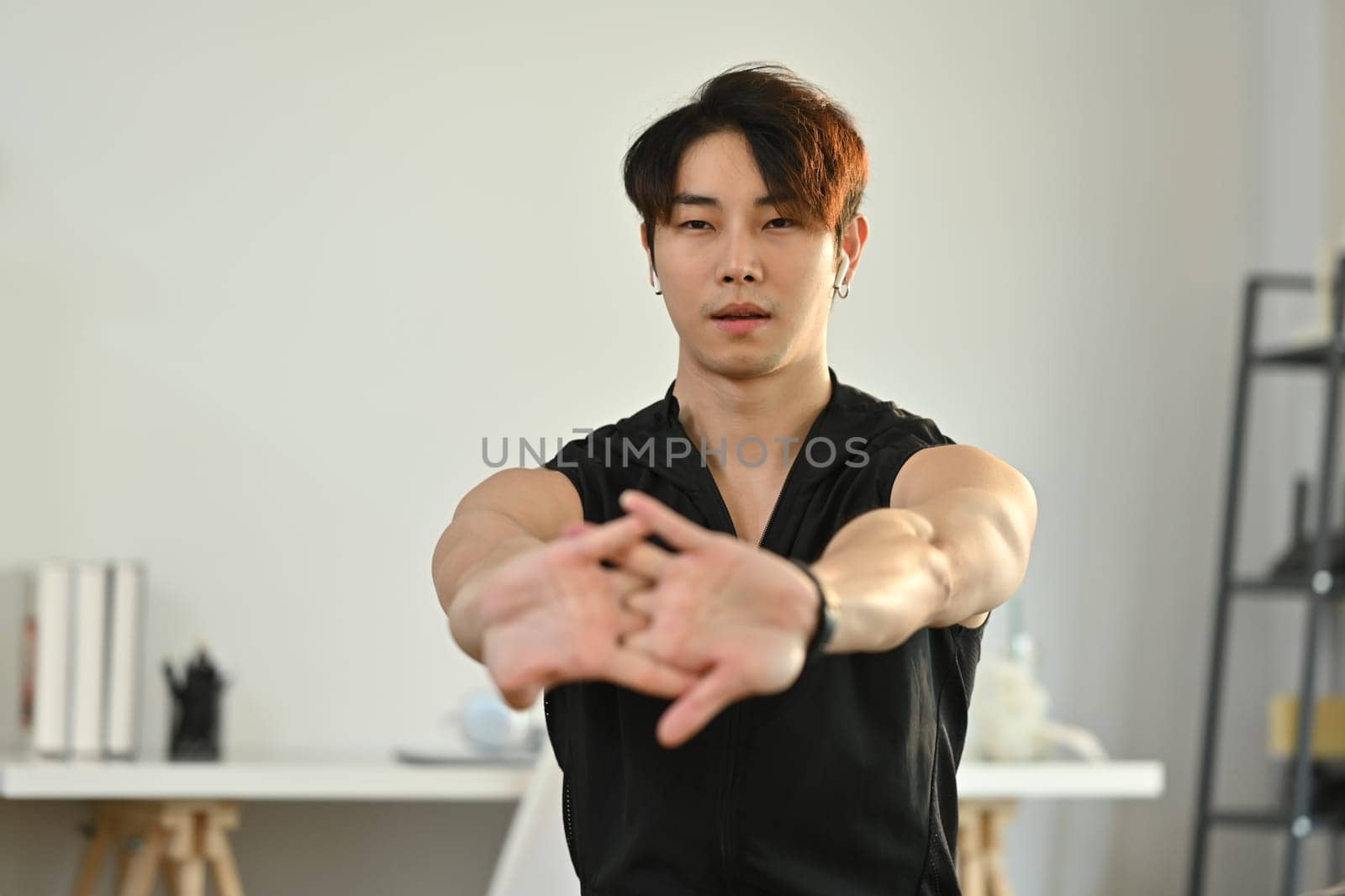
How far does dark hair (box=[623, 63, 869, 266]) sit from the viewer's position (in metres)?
1.32

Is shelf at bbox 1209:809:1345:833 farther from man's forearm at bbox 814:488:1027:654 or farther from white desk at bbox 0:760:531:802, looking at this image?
man's forearm at bbox 814:488:1027:654

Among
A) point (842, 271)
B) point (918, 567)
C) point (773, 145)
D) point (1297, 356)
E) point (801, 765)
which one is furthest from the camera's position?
point (1297, 356)

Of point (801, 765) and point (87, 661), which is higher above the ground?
point (801, 765)

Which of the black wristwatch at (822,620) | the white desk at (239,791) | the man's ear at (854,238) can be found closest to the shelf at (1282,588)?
the white desk at (239,791)

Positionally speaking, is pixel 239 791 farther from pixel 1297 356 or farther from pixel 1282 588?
pixel 1297 356

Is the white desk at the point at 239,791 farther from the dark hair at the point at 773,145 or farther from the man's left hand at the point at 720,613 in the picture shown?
the man's left hand at the point at 720,613

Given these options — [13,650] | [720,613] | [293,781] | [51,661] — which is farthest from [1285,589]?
[720,613]

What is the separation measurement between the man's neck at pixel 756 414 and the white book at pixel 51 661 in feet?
5.66

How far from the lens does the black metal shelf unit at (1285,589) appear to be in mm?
3135

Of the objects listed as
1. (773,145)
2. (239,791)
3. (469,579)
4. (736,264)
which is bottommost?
(239,791)

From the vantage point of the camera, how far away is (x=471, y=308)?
319 cm

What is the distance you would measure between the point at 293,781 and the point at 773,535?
1533 mm

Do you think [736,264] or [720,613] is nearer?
[720,613]

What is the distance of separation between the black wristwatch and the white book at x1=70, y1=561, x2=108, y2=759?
81.5 inches
